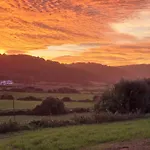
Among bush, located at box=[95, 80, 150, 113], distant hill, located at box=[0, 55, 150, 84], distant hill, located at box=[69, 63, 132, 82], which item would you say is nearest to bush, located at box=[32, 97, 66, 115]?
bush, located at box=[95, 80, 150, 113]

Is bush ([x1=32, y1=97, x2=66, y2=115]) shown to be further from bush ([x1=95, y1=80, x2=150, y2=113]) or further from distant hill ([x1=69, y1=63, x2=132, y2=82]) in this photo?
distant hill ([x1=69, y1=63, x2=132, y2=82])

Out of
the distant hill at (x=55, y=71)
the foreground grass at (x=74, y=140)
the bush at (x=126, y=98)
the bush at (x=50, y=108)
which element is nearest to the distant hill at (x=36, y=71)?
the distant hill at (x=55, y=71)

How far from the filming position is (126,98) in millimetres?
33062

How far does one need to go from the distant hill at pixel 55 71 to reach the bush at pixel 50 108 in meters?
56.5

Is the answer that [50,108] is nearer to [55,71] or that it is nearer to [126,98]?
[126,98]

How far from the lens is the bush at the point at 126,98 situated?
32.6 m

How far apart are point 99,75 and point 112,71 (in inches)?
190

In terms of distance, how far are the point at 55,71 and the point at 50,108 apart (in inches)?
3488

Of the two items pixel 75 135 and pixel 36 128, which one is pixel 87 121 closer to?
pixel 36 128

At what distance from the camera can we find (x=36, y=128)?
21.9m

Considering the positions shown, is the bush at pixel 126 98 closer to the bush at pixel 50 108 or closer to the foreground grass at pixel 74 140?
the bush at pixel 50 108

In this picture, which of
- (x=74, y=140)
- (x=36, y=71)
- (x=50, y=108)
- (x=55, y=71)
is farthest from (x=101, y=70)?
(x=74, y=140)

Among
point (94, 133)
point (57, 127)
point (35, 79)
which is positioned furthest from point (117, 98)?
point (35, 79)

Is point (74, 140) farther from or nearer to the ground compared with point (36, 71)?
nearer to the ground
